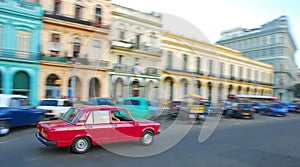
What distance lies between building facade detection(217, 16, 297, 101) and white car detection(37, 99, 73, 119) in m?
55.6

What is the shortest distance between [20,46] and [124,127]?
62.1 feet

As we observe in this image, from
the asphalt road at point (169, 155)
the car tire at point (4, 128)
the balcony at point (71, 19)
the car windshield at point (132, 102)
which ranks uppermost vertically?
the balcony at point (71, 19)

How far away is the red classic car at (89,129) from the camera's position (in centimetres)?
724

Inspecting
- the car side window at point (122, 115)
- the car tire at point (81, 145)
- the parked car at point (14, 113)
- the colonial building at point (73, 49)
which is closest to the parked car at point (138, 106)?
the car side window at point (122, 115)

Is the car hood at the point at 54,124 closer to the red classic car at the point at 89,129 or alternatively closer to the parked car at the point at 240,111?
the red classic car at the point at 89,129

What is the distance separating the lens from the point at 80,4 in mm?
26531

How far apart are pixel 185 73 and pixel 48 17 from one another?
58.2 feet

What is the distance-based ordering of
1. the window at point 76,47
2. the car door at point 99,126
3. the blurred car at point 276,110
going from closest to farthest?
the car door at point 99,126
the window at point 76,47
the blurred car at point 276,110

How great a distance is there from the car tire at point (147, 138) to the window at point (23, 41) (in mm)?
18460

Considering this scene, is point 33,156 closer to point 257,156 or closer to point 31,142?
point 31,142

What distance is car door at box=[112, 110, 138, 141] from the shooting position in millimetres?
8062

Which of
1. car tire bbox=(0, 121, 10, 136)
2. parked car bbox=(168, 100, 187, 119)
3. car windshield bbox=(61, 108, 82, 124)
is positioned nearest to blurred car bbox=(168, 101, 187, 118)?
parked car bbox=(168, 100, 187, 119)

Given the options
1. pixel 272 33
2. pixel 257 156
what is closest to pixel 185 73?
pixel 257 156

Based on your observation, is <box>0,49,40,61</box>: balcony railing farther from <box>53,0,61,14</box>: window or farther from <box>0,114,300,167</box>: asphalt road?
<box>0,114,300,167</box>: asphalt road
